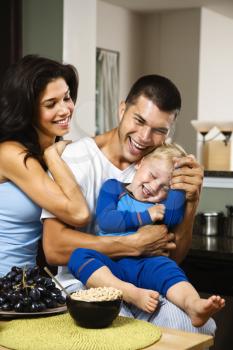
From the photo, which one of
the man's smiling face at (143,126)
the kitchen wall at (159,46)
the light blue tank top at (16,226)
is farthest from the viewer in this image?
the kitchen wall at (159,46)

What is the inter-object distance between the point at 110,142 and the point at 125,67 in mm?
6291

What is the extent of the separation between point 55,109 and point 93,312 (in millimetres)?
863

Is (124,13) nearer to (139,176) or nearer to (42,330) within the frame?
(139,176)

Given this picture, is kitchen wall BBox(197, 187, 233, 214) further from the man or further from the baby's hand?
the baby's hand

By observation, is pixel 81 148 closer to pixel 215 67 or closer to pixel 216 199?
pixel 216 199

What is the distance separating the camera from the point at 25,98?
2254 mm

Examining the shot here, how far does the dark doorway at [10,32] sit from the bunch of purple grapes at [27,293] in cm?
211

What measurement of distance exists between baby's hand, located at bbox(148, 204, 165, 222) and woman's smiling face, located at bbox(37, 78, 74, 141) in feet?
1.34

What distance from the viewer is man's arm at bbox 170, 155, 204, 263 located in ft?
7.04

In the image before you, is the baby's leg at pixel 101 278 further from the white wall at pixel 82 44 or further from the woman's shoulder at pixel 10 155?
the white wall at pixel 82 44

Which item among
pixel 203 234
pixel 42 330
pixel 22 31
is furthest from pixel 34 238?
pixel 22 31

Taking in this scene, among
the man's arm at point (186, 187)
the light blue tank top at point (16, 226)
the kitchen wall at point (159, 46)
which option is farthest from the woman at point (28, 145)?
the kitchen wall at point (159, 46)

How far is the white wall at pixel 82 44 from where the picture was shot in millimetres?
3691

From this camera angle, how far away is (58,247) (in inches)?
84.2
